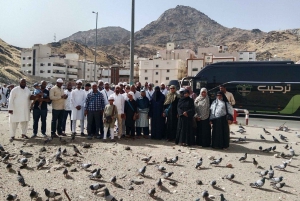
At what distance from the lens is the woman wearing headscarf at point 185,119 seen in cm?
773

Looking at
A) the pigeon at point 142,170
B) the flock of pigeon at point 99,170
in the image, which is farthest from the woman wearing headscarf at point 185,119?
the pigeon at point 142,170

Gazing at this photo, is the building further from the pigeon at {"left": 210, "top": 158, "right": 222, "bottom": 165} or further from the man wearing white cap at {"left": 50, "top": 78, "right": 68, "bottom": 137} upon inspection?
the pigeon at {"left": 210, "top": 158, "right": 222, "bottom": 165}

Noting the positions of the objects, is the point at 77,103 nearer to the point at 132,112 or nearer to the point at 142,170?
the point at 132,112

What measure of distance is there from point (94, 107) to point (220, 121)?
374 centimetres

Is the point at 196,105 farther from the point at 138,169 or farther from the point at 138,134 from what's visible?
the point at 138,169

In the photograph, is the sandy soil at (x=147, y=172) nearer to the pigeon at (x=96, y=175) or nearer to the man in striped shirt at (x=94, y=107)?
the pigeon at (x=96, y=175)

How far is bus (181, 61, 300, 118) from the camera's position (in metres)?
14.3

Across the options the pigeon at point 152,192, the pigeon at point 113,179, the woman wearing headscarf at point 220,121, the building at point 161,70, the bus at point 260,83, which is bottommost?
the pigeon at point 152,192

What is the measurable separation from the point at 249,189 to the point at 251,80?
1090 cm

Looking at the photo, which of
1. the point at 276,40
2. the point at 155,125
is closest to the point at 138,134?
the point at 155,125

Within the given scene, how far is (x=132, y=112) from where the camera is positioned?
28.3 ft

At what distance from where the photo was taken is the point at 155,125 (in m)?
8.80

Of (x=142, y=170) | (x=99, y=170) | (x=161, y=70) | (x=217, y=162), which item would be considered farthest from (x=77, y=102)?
(x=161, y=70)

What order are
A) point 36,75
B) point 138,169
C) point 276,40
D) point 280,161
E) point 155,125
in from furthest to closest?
point 276,40 < point 36,75 < point 155,125 < point 280,161 < point 138,169
